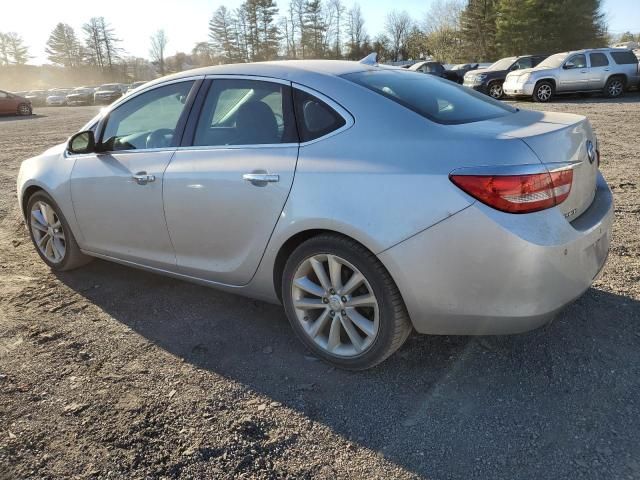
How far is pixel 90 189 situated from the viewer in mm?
3750

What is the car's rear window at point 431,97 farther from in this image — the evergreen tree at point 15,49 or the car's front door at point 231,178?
Result: the evergreen tree at point 15,49

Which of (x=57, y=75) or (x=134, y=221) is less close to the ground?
(x=57, y=75)

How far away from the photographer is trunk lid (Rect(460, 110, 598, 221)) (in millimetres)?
2334

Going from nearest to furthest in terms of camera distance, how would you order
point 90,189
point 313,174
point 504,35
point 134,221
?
1. point 313,174
2. point 134,221
3. point 90,189
4. point 504,35

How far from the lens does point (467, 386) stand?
2633 mm

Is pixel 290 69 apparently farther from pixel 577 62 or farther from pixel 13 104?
pixel 13 104

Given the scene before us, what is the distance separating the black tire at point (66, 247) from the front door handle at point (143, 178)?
1099mm

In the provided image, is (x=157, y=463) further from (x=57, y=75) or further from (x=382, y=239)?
(x=57, y=75)

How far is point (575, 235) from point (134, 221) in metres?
2.67

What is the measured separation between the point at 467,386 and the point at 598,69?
18714 millimetres

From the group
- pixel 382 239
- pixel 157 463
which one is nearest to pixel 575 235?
pixel 382 239

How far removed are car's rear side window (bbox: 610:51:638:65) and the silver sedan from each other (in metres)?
18.0

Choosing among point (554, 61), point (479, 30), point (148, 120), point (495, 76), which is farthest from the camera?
point (479, 30)

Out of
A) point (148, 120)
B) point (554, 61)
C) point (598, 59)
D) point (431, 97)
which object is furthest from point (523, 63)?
point (148, 120)
